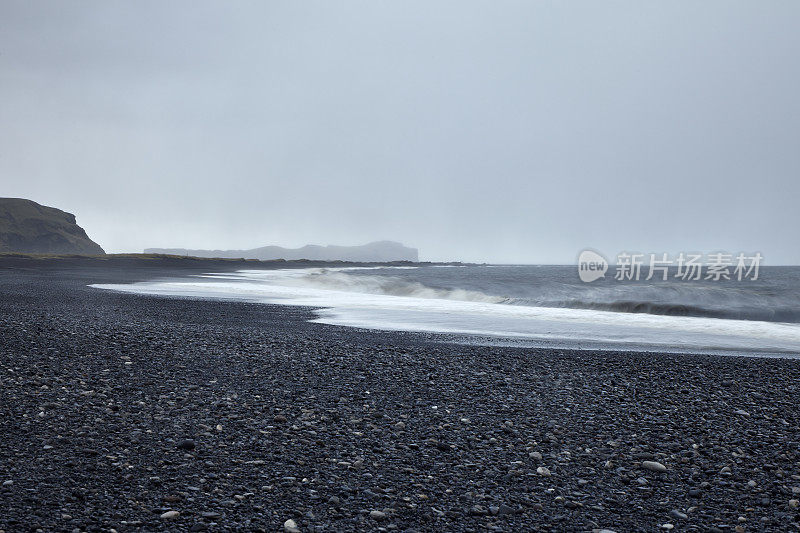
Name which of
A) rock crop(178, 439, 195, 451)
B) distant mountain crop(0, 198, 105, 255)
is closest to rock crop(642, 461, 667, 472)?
rock crop(178, 439, 195, 451)

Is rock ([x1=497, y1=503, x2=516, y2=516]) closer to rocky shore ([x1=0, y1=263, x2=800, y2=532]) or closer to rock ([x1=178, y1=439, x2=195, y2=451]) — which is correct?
rocky shore ([x1=0, y1=263, x2=800, y2=532])

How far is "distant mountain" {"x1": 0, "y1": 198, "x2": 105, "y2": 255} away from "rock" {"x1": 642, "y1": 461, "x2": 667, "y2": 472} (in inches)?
7733

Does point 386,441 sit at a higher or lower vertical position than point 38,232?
lower

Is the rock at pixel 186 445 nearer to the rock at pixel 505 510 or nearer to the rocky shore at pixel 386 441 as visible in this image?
the rocky shore at pixel 386 441

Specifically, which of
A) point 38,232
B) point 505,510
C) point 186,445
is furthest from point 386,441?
point 38,232

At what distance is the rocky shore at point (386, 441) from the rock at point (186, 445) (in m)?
0.02

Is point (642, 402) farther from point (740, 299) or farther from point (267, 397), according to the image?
point (740, 299)

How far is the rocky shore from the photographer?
14.0 ft

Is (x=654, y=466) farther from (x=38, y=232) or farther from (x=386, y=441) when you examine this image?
(x=38, y=232)

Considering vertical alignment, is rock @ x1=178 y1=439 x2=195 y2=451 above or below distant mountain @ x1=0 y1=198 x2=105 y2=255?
below

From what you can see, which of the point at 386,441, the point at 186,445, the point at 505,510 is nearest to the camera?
the point at 505,510

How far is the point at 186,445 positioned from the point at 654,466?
4518 mm

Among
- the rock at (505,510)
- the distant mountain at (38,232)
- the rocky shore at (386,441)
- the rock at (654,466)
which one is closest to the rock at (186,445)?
the rocky shore at (386,441)

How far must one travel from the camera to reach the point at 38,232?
589 feet
